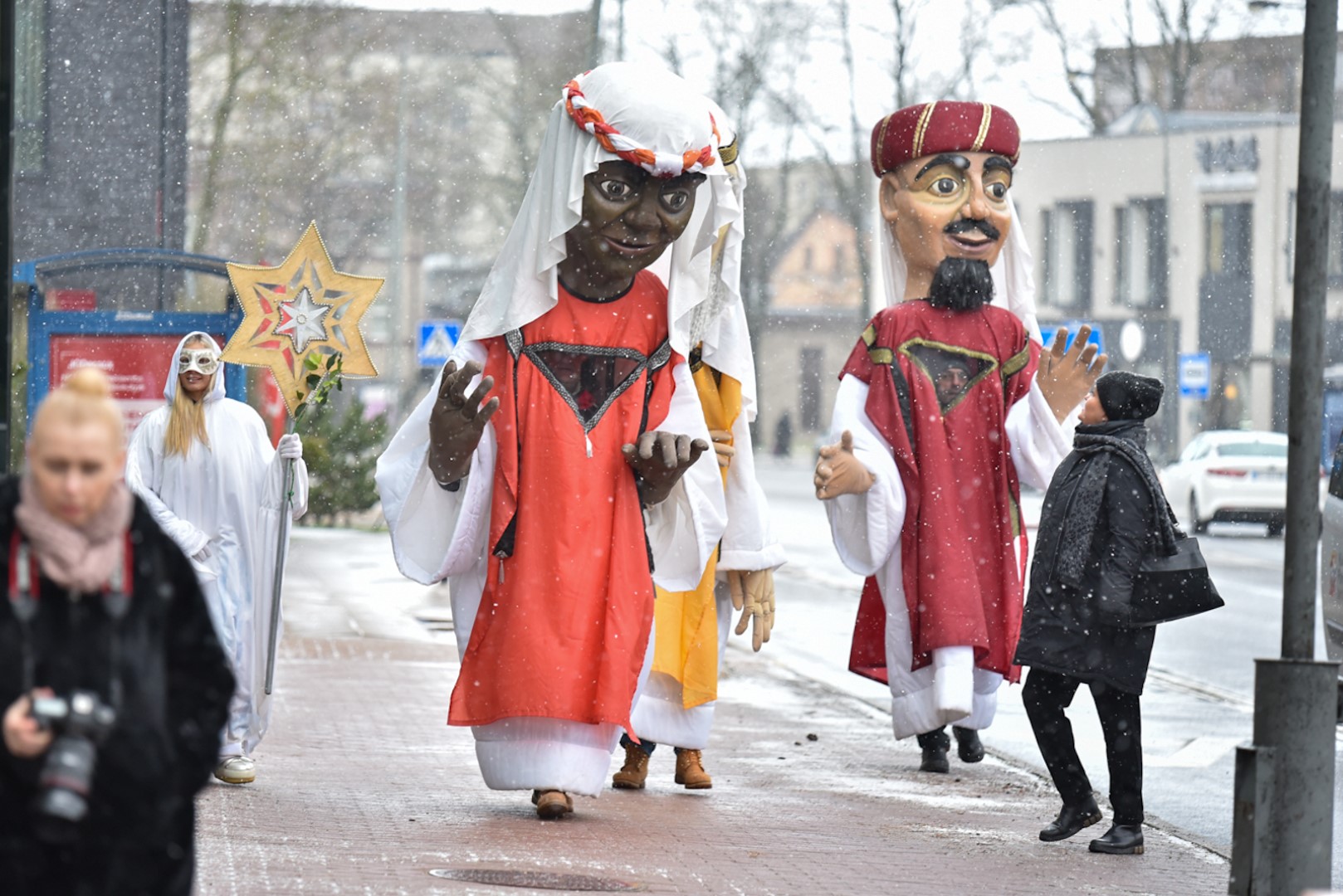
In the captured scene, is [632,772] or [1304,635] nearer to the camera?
[1304,635]

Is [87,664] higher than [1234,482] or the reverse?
higher

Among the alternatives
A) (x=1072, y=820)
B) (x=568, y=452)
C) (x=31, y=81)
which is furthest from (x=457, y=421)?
(x=31, y=81)

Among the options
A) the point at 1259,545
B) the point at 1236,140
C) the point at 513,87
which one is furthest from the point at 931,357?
the point at 1236,140

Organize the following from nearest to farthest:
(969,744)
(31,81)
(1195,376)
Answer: (969,744) < (31,81) < (1195,376)

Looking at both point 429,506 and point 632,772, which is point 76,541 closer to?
point 429,506

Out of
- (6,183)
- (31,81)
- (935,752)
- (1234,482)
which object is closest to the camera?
(6,183)

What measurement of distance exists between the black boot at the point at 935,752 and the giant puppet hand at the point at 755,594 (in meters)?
1.30

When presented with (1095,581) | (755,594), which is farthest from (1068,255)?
(1095,581)

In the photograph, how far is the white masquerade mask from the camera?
A: 8336 mm

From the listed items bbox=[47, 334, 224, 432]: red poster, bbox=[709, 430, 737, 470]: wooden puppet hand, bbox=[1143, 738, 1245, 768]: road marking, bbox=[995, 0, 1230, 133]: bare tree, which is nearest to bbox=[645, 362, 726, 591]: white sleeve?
bbox=[709, 430, 737, 470]: wooden puppet hand

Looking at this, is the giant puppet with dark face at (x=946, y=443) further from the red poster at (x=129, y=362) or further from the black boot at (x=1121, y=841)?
the red poster at (x=129, y=362)

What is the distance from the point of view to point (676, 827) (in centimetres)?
748

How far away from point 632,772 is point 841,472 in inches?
55.0

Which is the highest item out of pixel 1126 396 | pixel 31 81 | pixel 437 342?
pixel 31 81
